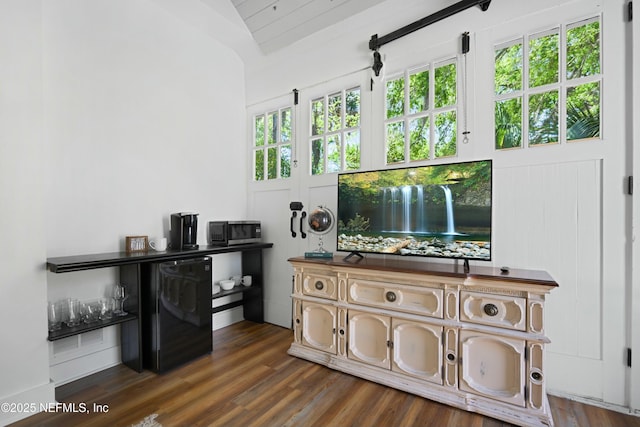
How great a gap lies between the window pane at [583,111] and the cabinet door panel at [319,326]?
2142 millimetres

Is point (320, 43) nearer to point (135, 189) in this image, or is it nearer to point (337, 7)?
point (337, 7)

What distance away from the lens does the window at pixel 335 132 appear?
2883 millimetres

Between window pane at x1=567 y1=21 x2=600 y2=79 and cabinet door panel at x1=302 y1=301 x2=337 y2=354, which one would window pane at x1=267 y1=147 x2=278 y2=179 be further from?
window pane at x1=567 y1=21 x2=600 y2=79

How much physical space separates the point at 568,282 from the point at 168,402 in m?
2.80

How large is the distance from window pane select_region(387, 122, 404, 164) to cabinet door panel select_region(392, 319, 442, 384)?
1.39m

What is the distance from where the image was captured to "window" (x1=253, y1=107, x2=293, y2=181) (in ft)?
11.1

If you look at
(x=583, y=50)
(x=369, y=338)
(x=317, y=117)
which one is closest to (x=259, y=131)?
(x=317, y=117)

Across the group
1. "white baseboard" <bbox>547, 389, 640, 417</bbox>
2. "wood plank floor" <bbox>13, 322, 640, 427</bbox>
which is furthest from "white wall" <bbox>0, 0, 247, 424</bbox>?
"white baseboard" <bbox>547, 389, 640, 417</bbox>

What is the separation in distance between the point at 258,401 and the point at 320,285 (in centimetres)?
94

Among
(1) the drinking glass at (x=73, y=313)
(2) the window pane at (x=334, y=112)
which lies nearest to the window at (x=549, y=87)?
(2) the window pane at (x=334, y=112)

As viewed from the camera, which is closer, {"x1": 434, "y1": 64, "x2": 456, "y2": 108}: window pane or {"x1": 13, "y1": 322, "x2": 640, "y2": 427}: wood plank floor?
{"x1": 13, "y1": 322, "x2": 640, "y2": 427}: wood plank floor

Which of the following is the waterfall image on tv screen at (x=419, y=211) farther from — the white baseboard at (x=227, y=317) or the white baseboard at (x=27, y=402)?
the white baseboard at (x=27, y=402)

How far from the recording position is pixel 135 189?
266 centimetres

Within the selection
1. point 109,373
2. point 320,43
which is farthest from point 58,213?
point 320,43
